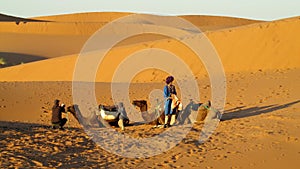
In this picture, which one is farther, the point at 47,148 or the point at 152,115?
the point at 152,115

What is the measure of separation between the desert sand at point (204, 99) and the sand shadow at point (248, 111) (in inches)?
1.1

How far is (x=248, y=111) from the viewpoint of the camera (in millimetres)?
13430

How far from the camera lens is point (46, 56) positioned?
45.8 meters

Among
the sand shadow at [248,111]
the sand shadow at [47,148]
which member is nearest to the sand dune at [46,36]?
the sand shadow at [248,111]

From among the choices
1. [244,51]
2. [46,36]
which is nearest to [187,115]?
[244,51]

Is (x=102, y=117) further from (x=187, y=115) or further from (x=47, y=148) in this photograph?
(x=47, y=148)

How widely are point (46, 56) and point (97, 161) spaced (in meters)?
39.1

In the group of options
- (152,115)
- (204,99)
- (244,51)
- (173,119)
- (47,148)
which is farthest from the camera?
(244,51)

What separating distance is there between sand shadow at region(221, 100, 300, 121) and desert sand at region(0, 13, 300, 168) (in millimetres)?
27

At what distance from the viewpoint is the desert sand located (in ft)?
26.8

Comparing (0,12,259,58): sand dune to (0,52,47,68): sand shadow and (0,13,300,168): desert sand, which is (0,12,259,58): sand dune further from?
(0,13,300,168): desert sand

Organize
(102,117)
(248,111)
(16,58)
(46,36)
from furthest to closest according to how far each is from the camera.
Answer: (46,36)
(16,58)
(248,111)
(102,117)

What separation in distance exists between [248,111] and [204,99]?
2978 mm

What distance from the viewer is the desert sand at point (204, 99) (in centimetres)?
817
